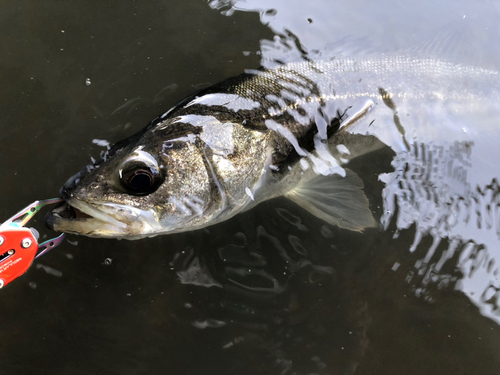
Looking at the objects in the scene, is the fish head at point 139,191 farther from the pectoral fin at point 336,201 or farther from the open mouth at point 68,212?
the pectoral fin at point 336,201

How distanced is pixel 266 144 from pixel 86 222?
1.04 metres

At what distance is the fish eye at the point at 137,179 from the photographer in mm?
1776

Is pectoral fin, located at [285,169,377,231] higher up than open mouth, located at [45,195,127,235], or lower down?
lower down

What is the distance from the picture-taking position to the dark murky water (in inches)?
95.5

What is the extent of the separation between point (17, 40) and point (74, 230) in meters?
1.89

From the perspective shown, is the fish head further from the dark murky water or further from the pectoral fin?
the pectoral fin

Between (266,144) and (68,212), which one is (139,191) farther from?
(266,144)

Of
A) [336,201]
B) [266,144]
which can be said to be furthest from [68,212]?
[336,201]

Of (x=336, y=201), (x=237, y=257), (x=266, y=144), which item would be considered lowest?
(x=237, y=257)

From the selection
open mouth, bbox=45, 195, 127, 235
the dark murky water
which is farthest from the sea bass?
the dark murky water

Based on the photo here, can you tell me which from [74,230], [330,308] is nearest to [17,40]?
[74,230]

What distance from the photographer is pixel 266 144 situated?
6.97 ft

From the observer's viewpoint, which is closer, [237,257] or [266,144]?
[266,144]

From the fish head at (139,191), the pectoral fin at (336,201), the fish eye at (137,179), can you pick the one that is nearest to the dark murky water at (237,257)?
the pectoral fin at (336,201)
